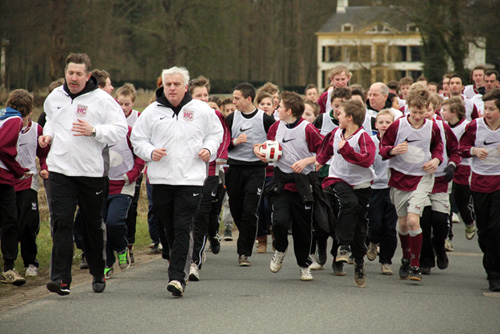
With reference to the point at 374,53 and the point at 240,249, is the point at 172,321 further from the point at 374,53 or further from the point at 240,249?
the point at 374,53

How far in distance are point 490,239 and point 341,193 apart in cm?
177

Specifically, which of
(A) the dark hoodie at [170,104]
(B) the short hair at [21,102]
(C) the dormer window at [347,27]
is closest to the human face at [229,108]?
(B) the short hair at [21,102]

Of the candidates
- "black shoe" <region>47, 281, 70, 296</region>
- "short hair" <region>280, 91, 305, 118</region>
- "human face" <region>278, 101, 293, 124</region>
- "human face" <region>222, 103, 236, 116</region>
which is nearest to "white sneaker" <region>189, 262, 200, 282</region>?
"black shoe" <region>47, 281, 70, 296</region>

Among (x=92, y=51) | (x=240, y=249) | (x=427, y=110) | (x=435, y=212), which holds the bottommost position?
(x=240, y=249)

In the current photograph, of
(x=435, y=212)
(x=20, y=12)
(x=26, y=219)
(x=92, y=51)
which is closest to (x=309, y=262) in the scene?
(x=435, y=212)

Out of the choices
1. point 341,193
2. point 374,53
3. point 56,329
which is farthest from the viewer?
point 374,53

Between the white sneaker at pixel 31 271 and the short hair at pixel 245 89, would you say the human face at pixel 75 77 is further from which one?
the short hair at pixel 245 89

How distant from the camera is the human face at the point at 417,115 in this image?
9.04 meters

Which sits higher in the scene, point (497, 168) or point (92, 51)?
point (92, 51)

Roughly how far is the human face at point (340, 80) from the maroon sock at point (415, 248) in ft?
12.6

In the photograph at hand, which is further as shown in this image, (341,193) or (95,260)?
(341,193)

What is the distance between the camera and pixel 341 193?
29.2ft

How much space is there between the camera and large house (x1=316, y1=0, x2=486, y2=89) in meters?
50.1

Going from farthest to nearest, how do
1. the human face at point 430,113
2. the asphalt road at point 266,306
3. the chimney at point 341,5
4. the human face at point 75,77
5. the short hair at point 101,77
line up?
the chimney at point 341,5
the short hair at point 101,77
the human face at point 430,113
the human face at point 75,77
the asphalt road at point 266,306
